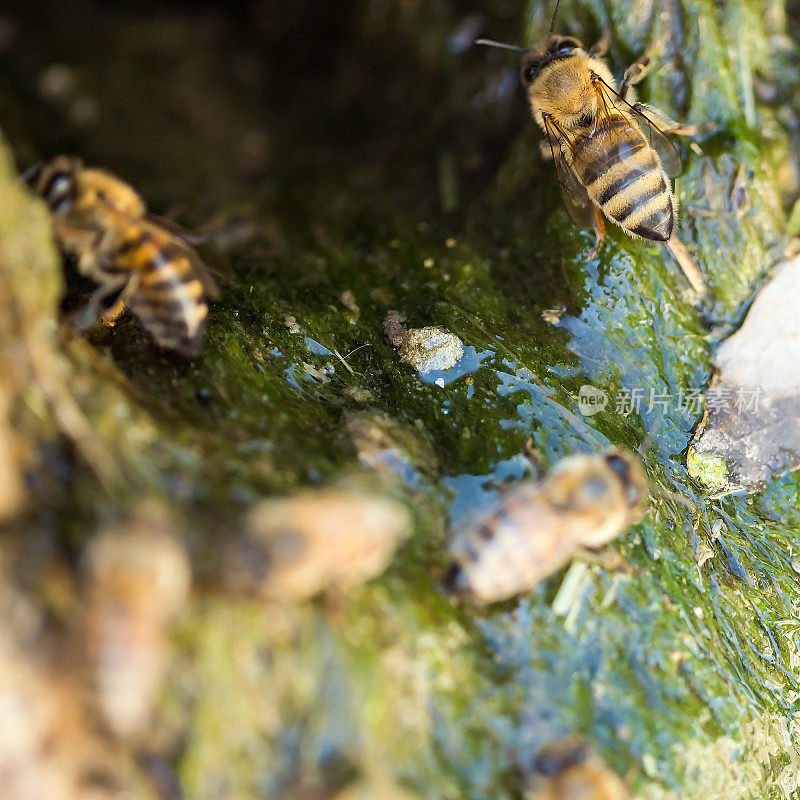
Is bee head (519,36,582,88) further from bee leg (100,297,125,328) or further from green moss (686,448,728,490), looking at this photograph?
bee leg (100,297,125,328)

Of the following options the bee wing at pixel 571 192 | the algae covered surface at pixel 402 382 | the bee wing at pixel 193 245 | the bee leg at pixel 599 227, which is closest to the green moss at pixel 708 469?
the algae covered surface at pixel 402 382

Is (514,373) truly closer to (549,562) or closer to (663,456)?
(663,456)

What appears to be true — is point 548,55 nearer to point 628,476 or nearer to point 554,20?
point 554,20

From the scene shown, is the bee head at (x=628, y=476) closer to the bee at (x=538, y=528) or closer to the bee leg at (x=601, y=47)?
the bee at (x=538, y=528)

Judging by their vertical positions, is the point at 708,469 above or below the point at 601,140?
below

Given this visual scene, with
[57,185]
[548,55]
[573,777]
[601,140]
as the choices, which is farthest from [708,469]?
[57,185]
